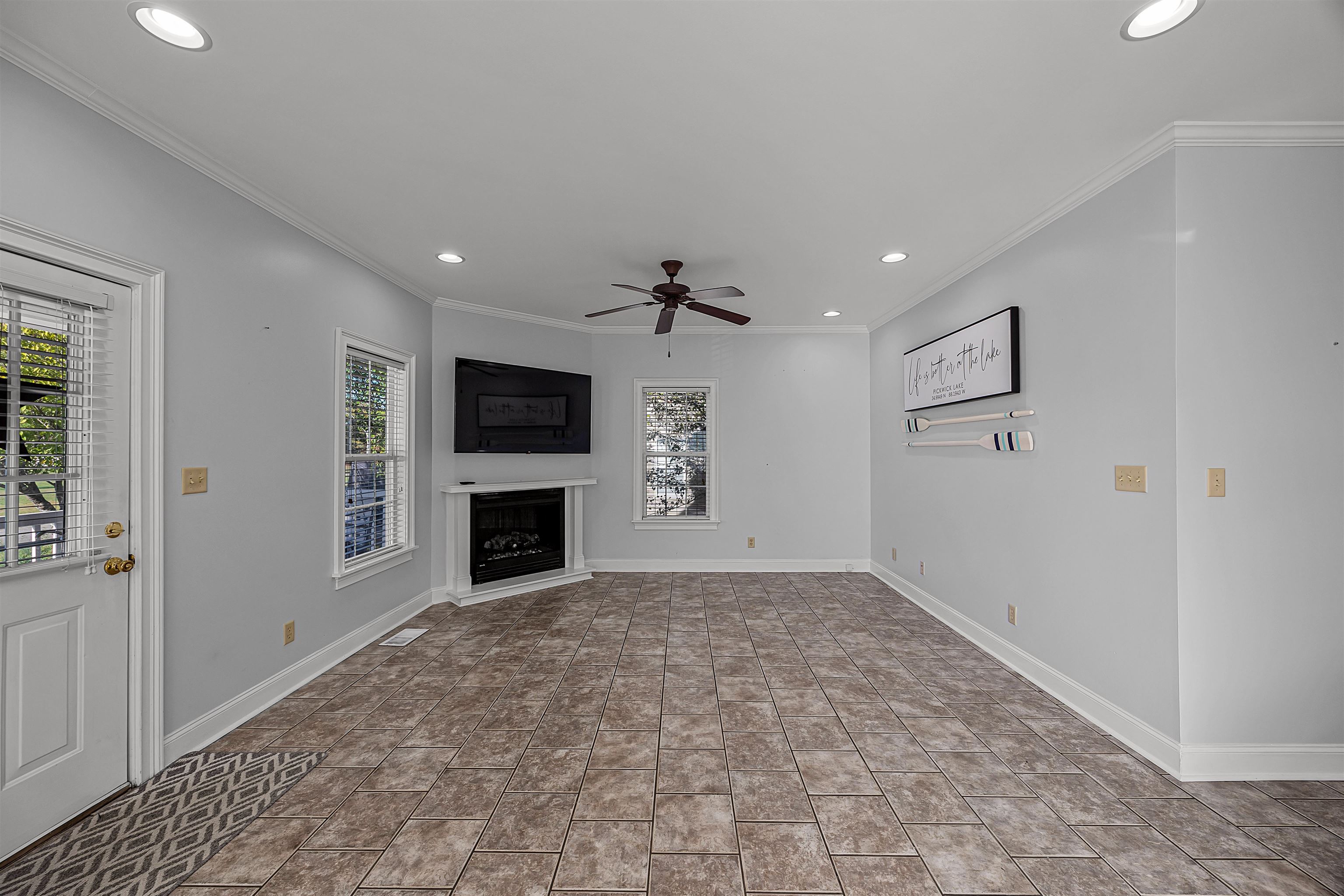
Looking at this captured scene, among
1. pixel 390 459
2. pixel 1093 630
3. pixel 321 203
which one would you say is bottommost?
pixel 1093 630

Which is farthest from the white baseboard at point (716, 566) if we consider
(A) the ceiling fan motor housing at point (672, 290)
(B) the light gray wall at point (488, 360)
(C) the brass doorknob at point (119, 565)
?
(C) the brass doorknob at point (119, 565)

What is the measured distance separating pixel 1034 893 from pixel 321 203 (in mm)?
4121

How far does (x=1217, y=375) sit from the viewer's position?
2135 millimetres

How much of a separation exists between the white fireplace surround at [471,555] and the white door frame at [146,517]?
7.59ft

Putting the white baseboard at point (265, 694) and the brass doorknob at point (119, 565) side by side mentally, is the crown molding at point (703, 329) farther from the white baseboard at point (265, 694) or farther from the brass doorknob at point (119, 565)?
the brass doorknob at point (119, 565)

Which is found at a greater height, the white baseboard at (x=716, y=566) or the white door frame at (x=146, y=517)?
the white door frame at (x=146, y=517)

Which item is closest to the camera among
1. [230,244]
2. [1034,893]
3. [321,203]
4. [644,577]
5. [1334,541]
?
[1034,893]

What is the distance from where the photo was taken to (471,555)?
4.57 metres

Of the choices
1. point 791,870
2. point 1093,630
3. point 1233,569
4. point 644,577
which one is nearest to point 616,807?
point 791,870

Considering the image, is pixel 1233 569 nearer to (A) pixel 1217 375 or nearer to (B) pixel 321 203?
(A) pixel 1217 375

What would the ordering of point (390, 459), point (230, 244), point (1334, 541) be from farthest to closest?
point (390, 459), point (230, 244), point (1334, 541)

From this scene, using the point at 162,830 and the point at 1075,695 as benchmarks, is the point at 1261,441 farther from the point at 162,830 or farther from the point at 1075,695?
the point at 162,830

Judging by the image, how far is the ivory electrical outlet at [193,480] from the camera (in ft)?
7.63

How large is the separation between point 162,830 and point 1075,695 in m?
3.91
